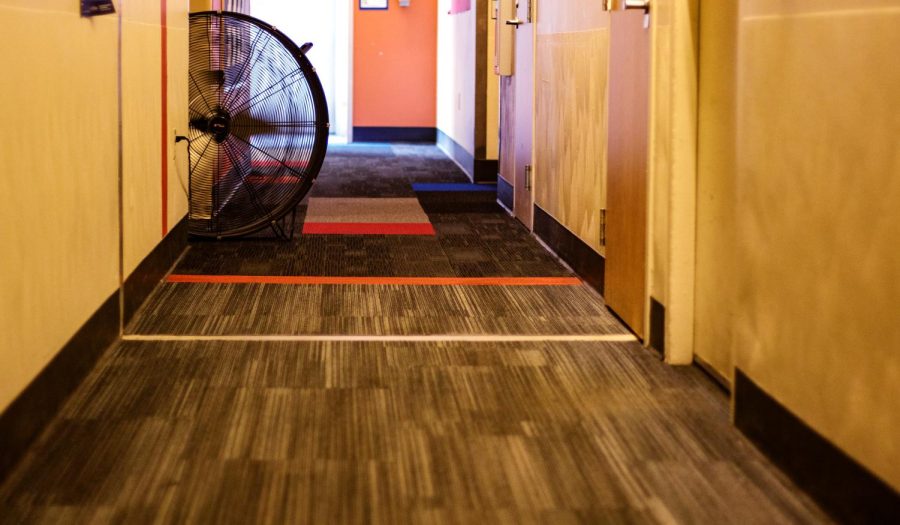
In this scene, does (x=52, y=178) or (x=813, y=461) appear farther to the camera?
(x=52, y=178)

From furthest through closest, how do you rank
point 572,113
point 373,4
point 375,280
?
point 373,4, point 572,113, point 375,280

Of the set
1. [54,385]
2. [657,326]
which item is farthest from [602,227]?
[54,385]

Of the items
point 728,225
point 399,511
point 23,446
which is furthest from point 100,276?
point 728,225

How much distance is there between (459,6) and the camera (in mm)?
8516

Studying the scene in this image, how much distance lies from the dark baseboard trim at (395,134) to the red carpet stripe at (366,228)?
5.48 m

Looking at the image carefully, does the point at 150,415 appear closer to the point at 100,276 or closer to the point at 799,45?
the point at 100,276

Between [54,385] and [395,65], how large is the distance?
8723mm

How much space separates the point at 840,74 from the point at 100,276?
6.08ft

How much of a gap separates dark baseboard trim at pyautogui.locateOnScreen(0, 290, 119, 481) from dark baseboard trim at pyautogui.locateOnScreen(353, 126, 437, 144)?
792cm

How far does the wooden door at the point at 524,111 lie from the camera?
5.21 meters

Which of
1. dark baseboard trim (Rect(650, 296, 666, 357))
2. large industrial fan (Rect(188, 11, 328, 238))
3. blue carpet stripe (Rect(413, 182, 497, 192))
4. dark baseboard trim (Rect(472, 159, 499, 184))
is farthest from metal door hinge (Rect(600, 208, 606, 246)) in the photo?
dark baseboard trim (Rect(472, 159, 499, 184))

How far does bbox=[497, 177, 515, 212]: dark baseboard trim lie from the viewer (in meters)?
5.97

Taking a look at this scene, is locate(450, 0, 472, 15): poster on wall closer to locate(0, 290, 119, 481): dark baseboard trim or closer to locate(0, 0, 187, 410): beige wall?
locate(0, 0, 187, 410): beige wall

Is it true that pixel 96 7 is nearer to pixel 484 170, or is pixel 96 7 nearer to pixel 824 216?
pixel 824 216
